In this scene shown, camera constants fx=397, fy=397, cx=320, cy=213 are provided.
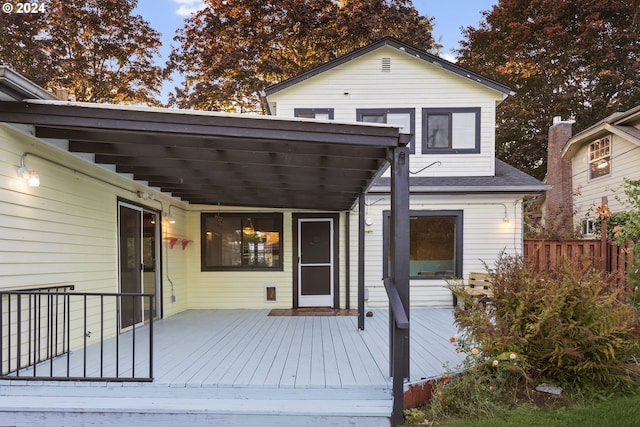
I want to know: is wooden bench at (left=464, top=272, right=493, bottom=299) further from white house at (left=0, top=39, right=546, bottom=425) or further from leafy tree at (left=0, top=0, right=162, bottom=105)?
leafy tree at (left=0, top=0, right=162, bottom=105)

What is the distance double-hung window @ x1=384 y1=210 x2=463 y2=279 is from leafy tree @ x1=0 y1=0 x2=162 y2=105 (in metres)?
11.6

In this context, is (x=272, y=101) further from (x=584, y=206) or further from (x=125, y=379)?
(x=584, y=206)

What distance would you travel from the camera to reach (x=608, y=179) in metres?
10.8

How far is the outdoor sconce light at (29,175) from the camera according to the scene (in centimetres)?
364

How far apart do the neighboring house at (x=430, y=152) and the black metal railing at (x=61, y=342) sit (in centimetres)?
438

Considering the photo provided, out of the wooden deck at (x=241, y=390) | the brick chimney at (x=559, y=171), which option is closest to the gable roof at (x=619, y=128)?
the brick chimney at (x=559, y=171)

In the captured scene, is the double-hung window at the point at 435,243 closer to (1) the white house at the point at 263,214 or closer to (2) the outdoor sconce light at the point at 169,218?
(1) the white house at the point at 263,214

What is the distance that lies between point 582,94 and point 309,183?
16.1m

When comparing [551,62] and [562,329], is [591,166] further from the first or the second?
[562,329]

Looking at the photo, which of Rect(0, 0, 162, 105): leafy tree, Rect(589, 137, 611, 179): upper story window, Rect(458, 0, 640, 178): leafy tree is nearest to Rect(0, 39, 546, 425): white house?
Rect(589, 137, 611, 179): upper story window

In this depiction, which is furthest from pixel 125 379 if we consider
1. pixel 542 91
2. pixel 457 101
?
pixel 542 91

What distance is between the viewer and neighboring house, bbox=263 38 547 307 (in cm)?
744

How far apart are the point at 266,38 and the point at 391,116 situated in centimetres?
840

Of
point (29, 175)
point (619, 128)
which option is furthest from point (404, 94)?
point (29, 175)
